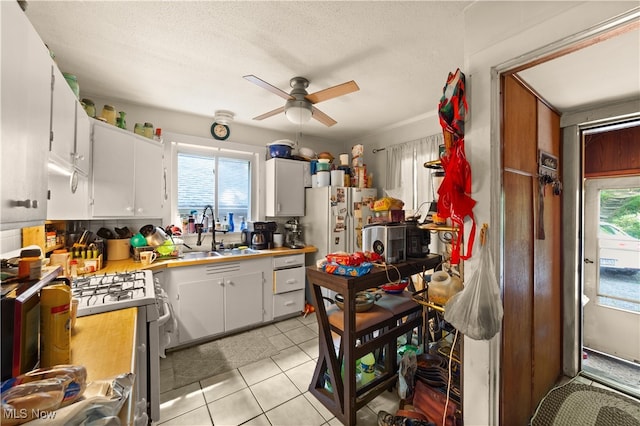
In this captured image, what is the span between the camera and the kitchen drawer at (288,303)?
315 centimetres

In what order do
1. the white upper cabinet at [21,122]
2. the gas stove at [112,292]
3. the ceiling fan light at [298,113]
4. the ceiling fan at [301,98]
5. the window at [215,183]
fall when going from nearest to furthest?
the white upper cabinet at [21,122] → the gas stove at [112,292] → the ceiling fan at [301,98] → the ceiling fan light at [298,113] → the window at [215,183]

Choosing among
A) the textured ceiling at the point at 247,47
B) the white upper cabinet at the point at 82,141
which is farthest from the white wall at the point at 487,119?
the white upper cabinet at the point at 82,141

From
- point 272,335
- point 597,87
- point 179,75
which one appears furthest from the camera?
point 272,335

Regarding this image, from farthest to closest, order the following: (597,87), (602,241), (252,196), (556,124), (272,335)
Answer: (252,196) < (272,335) < (602,241) < (556,124) < (597,87)

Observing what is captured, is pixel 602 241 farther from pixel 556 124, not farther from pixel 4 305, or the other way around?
pixel 4 305

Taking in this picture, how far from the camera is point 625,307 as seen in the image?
7.72 ft

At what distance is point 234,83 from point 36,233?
197 cm

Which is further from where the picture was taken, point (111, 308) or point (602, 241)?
point (602, 241)

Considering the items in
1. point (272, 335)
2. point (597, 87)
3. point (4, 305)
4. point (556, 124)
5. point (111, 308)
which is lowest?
point (272, 335)

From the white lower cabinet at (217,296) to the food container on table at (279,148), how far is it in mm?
1498

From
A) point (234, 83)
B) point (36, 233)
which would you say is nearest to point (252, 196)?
point (234, 83)

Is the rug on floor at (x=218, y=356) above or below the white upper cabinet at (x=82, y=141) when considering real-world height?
below

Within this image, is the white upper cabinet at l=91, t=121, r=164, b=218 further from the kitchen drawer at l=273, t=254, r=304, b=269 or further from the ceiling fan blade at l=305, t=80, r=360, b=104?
the ceiling fan blade at l=305, t=80, r=360, b=104

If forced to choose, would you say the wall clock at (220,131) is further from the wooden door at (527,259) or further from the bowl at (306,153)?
the wooden door at (527,259)
